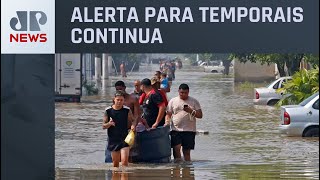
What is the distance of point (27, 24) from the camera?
344 inches

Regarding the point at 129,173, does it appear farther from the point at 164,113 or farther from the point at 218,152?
the point at 218,152

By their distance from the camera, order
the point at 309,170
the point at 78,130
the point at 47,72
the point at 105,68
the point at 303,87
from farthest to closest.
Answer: the point at 105,68 → the point at 303,87 → the point at 78,130 → the point at 309,170 → the point at 47,72

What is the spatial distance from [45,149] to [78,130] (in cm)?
1809

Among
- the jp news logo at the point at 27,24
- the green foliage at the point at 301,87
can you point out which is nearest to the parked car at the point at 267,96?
the green foliage at the point at 301,87

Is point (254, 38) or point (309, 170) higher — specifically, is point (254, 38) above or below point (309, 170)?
above

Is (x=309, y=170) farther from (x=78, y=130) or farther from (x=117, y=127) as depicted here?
(x=78, y=130)

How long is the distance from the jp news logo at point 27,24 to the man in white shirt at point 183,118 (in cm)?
859

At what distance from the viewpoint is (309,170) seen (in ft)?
56.3

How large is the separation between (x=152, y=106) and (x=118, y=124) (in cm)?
178

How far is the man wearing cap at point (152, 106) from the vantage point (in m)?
17.3

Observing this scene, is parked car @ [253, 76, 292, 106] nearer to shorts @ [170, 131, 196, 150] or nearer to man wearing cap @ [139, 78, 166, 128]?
shorts @ [170, 131, 196, 150]

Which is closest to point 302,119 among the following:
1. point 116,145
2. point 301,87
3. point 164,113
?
point 164,113

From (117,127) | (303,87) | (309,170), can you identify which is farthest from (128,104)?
(303,87)

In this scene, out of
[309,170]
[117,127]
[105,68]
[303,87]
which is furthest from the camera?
[105,68]
